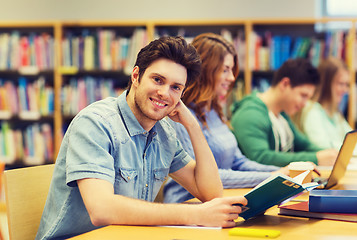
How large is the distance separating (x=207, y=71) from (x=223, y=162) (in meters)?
0.43

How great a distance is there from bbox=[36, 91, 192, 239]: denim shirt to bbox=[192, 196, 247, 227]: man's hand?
27cm

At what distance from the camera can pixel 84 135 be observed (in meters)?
1.38

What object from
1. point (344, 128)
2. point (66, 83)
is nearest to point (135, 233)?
point (344, 128)

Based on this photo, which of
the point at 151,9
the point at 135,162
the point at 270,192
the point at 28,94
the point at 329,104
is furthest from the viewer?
the point at 151,9

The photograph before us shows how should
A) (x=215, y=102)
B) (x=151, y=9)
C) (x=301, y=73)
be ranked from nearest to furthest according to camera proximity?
(x=215, y=102), (x=301, y=73), (x=151, y=9)

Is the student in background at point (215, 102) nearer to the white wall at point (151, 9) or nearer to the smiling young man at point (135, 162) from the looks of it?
the smiling young man at point (135, 162)

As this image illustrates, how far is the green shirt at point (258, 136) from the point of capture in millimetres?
2605

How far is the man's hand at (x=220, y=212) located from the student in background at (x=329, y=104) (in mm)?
2588

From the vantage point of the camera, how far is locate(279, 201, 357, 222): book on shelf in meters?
1.40

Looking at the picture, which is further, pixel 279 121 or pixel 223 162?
pixel 279 121

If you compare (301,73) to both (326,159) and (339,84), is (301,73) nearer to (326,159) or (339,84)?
(326,159)

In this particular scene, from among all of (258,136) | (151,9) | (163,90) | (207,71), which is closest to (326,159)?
(258,136)

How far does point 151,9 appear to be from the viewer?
15.9 feet

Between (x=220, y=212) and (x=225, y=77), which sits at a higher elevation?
(x=225, y=77)
